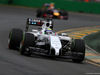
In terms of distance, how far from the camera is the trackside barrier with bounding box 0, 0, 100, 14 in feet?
132

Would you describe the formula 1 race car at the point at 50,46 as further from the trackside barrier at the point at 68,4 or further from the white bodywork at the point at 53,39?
the trackside barrier at the point at 68,4

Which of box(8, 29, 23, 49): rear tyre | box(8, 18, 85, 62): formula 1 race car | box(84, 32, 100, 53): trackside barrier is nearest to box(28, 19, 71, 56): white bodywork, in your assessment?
box(8, 18, 85, 62): formula 1 race car

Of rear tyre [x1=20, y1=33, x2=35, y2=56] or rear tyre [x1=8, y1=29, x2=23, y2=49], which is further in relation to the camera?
rear tyre [x1=8, y1=29, x2=23, y2=49]

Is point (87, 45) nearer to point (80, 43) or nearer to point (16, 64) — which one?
point (80, 43)

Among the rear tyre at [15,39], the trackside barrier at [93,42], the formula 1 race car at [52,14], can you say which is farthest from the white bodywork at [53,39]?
the formula 1 race car at [52,14]

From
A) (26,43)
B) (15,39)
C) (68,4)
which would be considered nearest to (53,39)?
(26,43)

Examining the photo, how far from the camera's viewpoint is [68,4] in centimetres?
4128

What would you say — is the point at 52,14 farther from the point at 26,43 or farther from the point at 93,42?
the point at 26,43

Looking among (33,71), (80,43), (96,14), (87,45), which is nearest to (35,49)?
(80,43)

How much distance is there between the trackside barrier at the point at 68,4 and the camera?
4028cm

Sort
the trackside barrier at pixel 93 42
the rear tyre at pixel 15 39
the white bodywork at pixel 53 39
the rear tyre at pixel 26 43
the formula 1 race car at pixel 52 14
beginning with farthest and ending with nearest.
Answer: the formula 1 race car at pixel 52 14 < the trackside barrier at pixel 93 42 < the rear tyre at pixel 15 39 < the rear tyre at pixel 26 43 < the white bodywork at pixel 53 39

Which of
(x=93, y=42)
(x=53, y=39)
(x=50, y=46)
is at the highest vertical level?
(x=53, y=39)

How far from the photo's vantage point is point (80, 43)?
44.2 ft

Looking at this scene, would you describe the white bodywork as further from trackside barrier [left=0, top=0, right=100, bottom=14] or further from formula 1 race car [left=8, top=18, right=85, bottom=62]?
trackside barrier [left=0, top=0, right=100, bottom=14]
